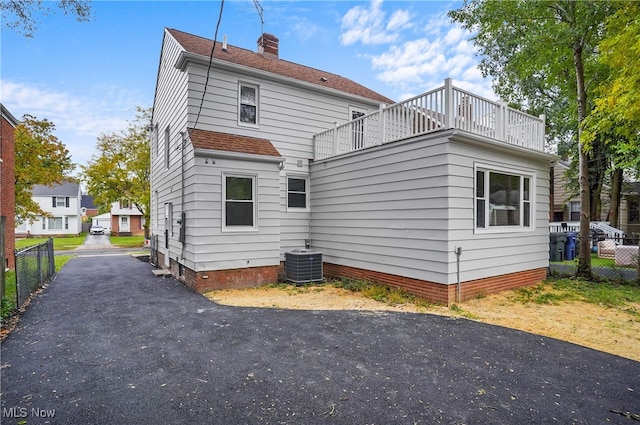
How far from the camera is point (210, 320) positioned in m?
5.46

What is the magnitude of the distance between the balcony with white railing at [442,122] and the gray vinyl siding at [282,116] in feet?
3.90

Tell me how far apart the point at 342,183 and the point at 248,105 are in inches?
139

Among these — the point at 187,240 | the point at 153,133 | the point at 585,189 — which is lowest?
the point at 187,240

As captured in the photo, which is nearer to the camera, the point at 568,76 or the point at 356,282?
the point at 356,282

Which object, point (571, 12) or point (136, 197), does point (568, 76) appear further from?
point (136, 197)

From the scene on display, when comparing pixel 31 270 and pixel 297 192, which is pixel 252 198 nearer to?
pixel 297 192

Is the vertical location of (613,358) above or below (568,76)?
below

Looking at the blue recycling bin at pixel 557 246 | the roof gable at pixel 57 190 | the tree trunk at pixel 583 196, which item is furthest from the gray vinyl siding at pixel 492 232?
the roof gable at pixel 57 190

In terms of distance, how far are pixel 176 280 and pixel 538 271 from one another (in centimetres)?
985

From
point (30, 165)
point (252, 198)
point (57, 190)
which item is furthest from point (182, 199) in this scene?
point (57, 190)

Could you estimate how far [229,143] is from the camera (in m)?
8.30

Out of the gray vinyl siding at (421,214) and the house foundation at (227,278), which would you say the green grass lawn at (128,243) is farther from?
the gray vinyl siding at (421,214)

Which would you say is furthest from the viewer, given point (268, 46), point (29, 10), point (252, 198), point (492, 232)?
point (268, 46)

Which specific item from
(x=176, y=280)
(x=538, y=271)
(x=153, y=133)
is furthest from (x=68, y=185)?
(x=538, y=271)
